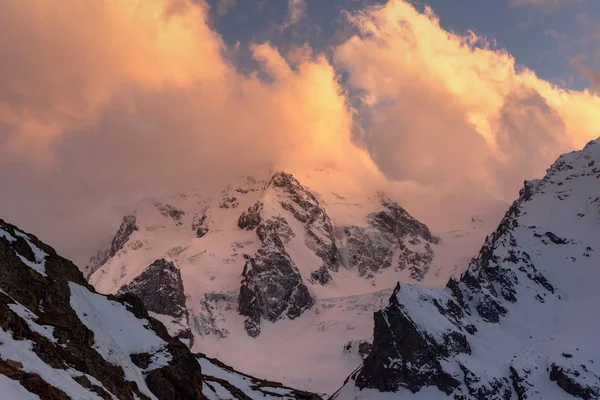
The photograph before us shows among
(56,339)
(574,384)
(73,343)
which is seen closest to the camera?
(56,339)

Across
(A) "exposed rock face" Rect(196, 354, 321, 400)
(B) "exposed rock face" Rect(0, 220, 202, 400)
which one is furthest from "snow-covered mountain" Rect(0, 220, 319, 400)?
(A) "exposed rock face" Rect(196, 354, 321, 400)

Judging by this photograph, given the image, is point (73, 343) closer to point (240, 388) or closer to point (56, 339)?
point (56, 339)

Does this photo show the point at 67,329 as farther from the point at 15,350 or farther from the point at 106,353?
the point at 15,350

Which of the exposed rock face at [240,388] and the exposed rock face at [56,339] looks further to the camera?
the exposed rock face at [240,388]

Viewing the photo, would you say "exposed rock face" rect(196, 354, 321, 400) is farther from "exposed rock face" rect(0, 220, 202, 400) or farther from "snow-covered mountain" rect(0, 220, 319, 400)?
"exposed rock face" rect(0, 220, 202, 400)

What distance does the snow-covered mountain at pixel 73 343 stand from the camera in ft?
149

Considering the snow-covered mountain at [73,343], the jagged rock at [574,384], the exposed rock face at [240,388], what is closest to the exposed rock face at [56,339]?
the snow-covered mountain at [73,343]

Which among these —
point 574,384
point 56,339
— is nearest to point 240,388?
point 56,339

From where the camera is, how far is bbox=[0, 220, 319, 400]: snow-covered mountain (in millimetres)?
45531

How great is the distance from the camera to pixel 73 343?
6075 cm

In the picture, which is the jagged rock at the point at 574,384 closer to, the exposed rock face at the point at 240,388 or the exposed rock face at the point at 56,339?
the exposed rock face at the point at 240,388

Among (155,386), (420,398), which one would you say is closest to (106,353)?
(155,386)

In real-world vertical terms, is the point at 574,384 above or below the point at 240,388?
above

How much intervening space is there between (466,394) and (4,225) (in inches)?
6224
